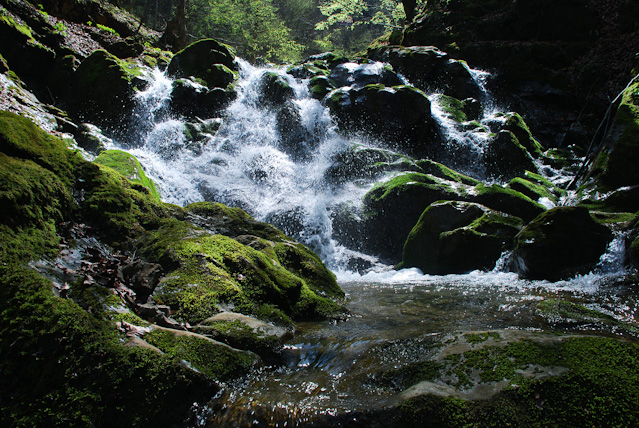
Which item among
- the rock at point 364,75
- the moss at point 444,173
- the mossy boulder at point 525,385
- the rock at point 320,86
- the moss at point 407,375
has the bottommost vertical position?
the moss at point 444,173

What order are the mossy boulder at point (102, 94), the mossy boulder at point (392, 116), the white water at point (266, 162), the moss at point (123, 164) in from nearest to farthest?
the moss at point (123, 164) → the white water at point (266, 162) → the mossy boulder at point (102, 94) → the mossy boulder at point (392, 116)

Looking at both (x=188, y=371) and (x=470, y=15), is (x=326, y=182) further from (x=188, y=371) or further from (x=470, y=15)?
(x=470, y=15)

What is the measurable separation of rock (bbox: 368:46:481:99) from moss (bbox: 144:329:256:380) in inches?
896

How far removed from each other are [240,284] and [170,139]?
1465 centimetres

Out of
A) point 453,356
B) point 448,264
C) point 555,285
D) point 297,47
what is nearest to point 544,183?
point 448,264

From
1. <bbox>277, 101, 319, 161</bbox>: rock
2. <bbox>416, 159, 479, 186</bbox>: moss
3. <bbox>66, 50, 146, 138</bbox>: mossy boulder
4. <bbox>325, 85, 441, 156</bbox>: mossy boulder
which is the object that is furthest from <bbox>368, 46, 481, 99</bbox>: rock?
<bbox>66, 50, 146, 138</bbox>: mossy boulder

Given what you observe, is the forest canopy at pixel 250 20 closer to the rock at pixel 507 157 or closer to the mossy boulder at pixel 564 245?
the rock at pixel 507 157

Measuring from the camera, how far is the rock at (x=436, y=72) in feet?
71.9

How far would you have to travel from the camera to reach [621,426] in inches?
71.6

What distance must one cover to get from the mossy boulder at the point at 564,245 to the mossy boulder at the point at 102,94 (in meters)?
17.3

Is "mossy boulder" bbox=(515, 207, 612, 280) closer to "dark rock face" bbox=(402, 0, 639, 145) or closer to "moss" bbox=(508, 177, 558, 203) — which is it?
"moss" bbox=(508, 177, 558, 203)

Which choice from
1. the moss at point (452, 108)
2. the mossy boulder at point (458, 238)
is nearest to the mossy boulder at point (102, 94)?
the mossy boulder at point (458, 238)

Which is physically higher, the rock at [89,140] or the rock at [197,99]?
the rock at [197,99]

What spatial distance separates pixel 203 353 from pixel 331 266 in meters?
8.44
